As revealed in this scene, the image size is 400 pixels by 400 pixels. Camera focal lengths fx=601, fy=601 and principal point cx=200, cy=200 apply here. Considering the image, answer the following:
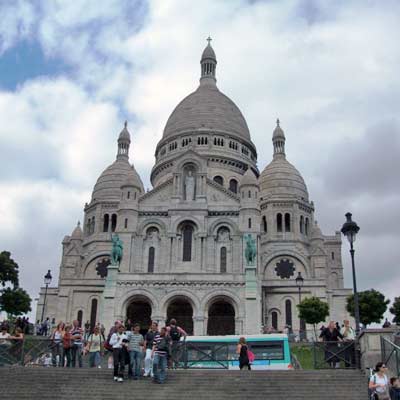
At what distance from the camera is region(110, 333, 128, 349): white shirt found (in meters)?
19.5

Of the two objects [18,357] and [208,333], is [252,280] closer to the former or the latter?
[208,333]

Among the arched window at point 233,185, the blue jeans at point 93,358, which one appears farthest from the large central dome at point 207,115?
the blue jeans at point 93,358

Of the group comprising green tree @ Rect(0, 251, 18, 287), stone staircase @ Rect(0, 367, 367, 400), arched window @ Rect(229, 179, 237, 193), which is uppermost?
arched window @ Rect(229, 179, 237, 193)

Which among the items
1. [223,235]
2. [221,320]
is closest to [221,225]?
[223,235]

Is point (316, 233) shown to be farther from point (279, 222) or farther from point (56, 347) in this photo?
point (56, 347)

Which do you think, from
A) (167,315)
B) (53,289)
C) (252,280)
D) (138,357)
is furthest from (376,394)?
(53,289)

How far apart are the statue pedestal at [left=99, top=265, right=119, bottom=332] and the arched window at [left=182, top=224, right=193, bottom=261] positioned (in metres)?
7.01

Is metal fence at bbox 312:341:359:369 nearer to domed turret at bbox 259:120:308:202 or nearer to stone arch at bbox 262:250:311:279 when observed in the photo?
stone arch at bbox 262:250:311:279

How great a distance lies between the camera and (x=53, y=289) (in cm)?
6244

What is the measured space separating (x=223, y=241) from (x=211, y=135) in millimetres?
20682

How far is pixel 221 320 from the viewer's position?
159 feet

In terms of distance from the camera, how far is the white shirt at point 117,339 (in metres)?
19.5

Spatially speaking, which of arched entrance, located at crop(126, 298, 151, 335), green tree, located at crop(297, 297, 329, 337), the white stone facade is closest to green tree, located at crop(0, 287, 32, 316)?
the white stone facade

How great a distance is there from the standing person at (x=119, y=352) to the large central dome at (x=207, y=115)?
2063 inches
